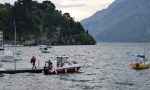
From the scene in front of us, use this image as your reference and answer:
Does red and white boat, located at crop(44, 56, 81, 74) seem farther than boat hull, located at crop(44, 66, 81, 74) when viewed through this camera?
Yes

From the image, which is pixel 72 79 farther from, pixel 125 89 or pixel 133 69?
pixel 133 69

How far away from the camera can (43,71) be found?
78688 millimetres

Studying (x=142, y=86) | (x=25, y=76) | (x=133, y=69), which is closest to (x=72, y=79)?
(x=25, y=76)

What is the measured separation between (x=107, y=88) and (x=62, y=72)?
18942mm

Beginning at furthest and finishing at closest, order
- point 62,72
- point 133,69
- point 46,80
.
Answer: point 133,69, point 62,72, point 46,80

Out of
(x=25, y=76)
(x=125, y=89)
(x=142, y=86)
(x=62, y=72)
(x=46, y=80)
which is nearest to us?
(x=125, y=89)

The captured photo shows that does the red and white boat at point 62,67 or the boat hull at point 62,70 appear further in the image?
the red and white boat at point 62,67

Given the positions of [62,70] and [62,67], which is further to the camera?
[62,67]

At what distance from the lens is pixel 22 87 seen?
198ft

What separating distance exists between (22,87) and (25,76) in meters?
13.8

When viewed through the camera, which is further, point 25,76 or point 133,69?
point 133,69

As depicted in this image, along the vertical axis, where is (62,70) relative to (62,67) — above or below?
below

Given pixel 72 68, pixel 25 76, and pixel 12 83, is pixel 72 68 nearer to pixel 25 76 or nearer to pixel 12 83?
pixel 25 76

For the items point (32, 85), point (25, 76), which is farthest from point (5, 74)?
point (32, 85)
